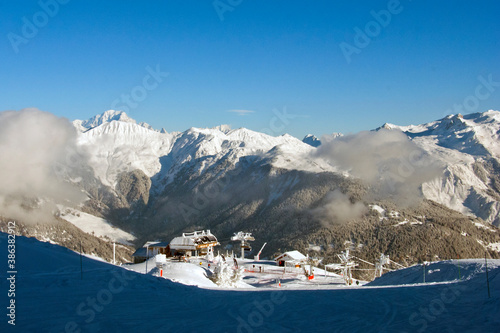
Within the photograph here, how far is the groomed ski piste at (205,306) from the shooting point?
13383 mm

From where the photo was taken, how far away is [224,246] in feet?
511

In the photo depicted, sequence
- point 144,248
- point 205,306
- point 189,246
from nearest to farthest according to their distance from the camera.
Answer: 1. point 205,306
2. point 189,246
3. point 144,248

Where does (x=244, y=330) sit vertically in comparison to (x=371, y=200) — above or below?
below

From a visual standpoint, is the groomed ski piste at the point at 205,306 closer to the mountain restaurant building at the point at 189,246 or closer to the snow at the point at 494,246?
the mountain restaurant building at the point at 189,246

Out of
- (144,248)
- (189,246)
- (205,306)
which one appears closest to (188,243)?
(189,246)

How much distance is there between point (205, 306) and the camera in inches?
672

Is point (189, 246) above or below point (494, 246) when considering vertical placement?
above

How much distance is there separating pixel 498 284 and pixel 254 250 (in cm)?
14000

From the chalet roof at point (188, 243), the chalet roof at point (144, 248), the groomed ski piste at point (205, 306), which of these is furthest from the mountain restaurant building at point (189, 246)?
the groomed ski piste at point (205, 306)

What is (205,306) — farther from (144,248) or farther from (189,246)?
(144,248)

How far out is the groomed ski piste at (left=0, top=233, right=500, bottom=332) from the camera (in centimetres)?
1338

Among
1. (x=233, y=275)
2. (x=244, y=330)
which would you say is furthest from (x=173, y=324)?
(x=233, y=275)

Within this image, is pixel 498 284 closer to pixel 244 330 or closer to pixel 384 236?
pixel 244 330

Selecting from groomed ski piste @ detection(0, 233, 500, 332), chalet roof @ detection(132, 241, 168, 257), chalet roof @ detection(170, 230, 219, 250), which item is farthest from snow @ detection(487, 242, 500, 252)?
groomed ski piste @ detection(0, 233, 500, 332)
